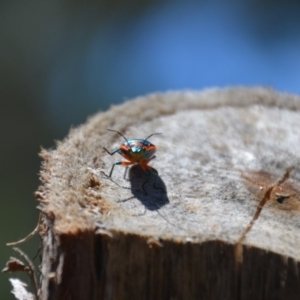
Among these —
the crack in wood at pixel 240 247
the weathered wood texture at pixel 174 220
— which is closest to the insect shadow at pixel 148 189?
the weathered wood texture at pixel 174 220

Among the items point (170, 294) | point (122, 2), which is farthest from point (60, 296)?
point (122, 2)

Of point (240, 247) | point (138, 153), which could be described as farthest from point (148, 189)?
point (240, 247)

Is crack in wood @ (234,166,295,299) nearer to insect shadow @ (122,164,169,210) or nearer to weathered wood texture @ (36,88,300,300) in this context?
weathered wood texture @ (36,88,300,300)

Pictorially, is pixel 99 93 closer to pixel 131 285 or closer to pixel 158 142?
pixel 158 142

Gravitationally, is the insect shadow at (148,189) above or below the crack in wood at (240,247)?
above

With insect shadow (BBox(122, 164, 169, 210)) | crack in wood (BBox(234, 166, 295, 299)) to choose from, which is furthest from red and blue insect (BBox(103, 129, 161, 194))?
crack in wood (BBox(234, 166, 295, 299))

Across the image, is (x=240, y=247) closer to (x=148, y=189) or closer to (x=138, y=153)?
(x=148, y=189)

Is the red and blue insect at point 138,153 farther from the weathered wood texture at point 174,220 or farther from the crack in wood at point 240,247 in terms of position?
the crack in wood at point 240,247
